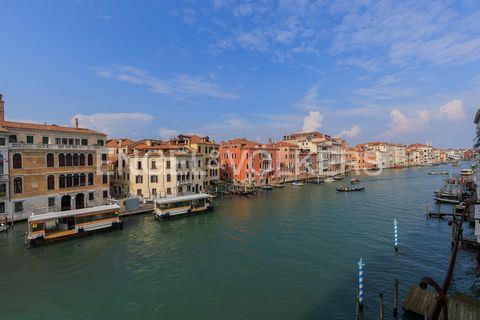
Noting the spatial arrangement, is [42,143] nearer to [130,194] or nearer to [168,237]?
[130,194]

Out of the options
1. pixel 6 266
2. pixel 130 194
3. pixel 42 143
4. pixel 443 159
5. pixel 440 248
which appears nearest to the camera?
pixel 6 266

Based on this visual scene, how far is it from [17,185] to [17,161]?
2.23 m

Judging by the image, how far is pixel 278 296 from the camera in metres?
13.2

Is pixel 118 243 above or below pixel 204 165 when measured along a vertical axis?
below

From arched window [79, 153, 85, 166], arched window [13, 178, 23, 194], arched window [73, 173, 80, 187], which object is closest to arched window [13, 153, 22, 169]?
arched window [13, 178, 23, 194]

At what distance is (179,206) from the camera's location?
97.7ft

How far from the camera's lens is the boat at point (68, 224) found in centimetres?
2031

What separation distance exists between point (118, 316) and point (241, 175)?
138 feet

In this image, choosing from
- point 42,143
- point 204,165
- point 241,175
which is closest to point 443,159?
point 241,175

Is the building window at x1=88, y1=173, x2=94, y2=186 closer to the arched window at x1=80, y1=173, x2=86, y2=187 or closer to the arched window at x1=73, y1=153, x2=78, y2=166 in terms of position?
the arched window at x1=80, y1=173, x2=86, y2=187

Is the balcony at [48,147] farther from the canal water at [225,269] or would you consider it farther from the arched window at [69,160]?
the canal water at [225,269]

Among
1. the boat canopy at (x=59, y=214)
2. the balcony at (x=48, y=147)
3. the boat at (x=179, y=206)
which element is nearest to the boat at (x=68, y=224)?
the boat canopy at (x=59, y=214)

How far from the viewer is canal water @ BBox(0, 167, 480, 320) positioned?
40.9 ft

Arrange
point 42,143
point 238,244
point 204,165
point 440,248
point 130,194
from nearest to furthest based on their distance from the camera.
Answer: point 440,248 < point 238,244 < point 42,143 < point 130,194 < point 204,165
